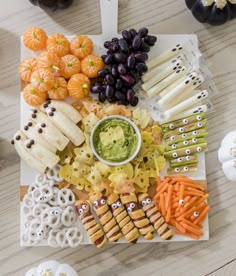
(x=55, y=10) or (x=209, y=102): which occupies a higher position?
(x=55, y=10)

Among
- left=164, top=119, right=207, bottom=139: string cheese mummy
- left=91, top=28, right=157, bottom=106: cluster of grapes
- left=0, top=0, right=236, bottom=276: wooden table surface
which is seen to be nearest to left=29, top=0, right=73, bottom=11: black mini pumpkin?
left=0, top=0, right=236, bottom=276: wooden table surface

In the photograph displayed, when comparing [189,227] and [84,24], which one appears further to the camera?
[84,24]

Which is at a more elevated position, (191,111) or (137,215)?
(191,111)

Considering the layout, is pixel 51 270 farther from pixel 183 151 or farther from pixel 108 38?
pixel 108 38

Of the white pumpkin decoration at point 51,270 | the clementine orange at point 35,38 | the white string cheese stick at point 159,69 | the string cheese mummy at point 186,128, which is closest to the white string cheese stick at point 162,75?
the white string cheese stick at point 159,69

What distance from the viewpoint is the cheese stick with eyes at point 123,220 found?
141 centimetres

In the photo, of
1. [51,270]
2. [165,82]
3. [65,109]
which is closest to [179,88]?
[165,82]

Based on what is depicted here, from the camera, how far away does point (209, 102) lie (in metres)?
1.49

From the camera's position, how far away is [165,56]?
58.2 inches

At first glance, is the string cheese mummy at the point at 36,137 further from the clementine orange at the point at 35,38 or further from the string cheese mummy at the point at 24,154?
the clementine orange at the point at 35,38

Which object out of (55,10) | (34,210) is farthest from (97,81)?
(34,210)

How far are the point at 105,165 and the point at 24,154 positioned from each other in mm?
169

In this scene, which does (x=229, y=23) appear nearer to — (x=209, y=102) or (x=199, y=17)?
(x=199, y=17)

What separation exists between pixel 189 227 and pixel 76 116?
12.9 inches
